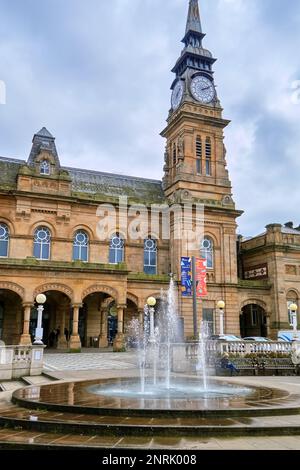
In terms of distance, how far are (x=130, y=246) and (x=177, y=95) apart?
17.6 metres

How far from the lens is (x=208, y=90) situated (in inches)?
1763

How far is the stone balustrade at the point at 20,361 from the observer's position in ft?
58.0

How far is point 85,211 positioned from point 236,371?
73.4 feet

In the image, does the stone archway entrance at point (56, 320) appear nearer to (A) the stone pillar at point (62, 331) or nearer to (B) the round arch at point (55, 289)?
(A) the stone pillar at point (62, 331)

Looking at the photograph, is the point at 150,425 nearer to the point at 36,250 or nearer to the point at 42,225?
the point at 36,250

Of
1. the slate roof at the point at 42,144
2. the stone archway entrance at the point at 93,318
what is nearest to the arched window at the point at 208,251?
the stone archway entrance at the point at 93,318

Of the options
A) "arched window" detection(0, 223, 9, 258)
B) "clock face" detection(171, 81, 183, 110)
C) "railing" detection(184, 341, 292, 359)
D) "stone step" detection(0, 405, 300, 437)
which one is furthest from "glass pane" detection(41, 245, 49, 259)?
"stone step" detection(0, 405, 300, 437)

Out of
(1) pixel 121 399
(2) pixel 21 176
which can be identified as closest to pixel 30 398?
(1) pixel 121 399

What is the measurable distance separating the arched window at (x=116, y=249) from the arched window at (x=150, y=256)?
242 cm

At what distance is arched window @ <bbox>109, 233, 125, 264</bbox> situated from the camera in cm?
3831

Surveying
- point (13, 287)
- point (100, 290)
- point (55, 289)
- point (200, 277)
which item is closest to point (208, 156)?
point (200, 277)

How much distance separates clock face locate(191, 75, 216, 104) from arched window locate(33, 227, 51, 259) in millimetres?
20742
